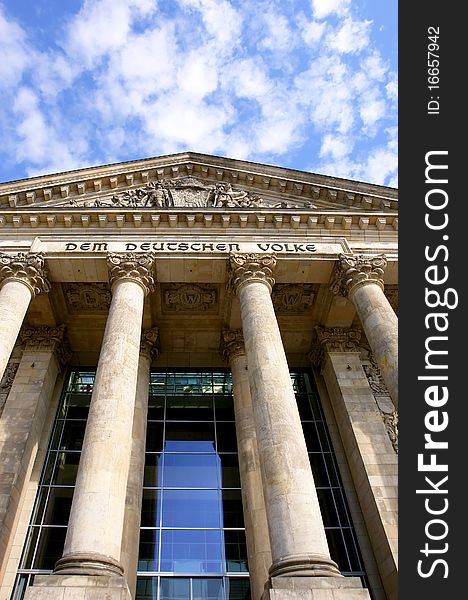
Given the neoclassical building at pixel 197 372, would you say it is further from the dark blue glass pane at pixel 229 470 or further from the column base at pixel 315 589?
the column base at pixel 315 589

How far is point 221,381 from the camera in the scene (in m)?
21.8

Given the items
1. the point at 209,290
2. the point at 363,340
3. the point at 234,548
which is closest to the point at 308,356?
the point at 363,340

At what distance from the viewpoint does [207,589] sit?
1479cm

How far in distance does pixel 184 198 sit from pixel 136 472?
36.7 ft

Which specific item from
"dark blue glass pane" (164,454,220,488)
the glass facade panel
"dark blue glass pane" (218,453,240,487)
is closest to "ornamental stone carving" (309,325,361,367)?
the glass facade panel

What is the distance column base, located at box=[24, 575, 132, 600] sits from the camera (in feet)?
28.5

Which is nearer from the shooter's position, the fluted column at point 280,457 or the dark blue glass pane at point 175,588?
the fluted column at point 280,457

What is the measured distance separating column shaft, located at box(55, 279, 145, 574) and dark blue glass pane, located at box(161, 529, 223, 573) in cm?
546

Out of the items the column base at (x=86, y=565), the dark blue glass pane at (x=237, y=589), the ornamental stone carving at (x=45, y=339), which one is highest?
the ornamental stone carving at (x=45, y=339)

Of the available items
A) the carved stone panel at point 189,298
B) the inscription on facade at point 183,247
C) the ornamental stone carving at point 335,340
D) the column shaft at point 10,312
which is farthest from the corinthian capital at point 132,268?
the ornamental stone carving at point 335,340

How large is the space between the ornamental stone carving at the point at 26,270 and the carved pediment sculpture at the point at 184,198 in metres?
3.68

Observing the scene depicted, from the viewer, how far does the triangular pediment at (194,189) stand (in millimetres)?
19969

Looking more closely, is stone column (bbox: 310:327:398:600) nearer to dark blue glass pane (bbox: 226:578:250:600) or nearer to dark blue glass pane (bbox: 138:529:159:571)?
dark blue glass pane (bbox: 226:578:250:600)

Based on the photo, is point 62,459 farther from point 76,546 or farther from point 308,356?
point 308,356
